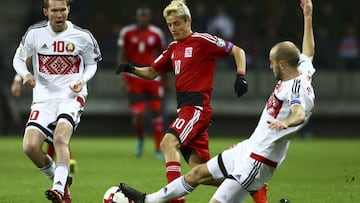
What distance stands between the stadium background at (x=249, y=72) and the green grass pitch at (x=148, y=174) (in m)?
3.69

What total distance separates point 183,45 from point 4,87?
15.0 m

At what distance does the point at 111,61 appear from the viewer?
24922mm

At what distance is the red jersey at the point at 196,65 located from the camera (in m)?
9.94

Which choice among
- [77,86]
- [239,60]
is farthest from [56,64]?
[239,60]

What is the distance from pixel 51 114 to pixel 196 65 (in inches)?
59.2

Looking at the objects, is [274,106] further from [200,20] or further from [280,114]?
[200,20]

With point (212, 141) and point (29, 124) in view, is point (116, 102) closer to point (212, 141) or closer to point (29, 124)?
point (212, 141)

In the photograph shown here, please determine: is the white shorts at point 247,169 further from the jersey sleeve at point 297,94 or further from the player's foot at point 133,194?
the player's foot at point 133,194

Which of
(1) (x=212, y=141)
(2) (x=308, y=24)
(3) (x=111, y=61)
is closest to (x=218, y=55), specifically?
(2) (x=308, y=24)

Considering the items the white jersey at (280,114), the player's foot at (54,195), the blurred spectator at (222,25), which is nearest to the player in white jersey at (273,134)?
the white jersey at (280,114)

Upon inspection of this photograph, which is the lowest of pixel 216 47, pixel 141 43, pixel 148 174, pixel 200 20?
pixel 148 174

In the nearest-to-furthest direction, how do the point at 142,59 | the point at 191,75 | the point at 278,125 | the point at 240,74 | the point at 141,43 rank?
the point at 278,125
the point at 240,74
the point at 191,75
the point at 141,43
the point at 142,59

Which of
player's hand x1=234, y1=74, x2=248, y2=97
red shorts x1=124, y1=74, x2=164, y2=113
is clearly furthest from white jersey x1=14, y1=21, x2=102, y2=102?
red shorts x1=124, y1=74, x2=164, y2=113

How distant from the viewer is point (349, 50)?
80.6 feet
